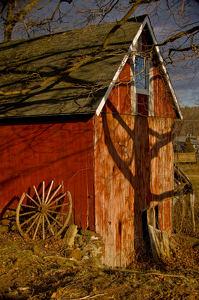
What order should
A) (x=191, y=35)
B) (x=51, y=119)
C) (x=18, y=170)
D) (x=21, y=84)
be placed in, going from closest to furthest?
(x=191, y=35) < (x=51, y=119) < (x=18, y=170) < (x=21, y=84)

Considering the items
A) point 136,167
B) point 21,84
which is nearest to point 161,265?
point 136,167

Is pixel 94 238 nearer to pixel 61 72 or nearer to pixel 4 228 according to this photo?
pixel 4 228

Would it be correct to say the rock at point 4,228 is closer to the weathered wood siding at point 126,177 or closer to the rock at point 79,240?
the rock at point 79,240

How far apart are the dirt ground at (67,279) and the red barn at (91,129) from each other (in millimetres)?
1683

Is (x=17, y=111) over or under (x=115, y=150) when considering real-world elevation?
over

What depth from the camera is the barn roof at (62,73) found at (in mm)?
7387

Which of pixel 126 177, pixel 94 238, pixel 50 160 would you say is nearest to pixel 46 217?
pixel 94 238

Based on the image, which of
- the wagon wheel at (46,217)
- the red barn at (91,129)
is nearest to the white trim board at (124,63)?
the red barn at (91,129)

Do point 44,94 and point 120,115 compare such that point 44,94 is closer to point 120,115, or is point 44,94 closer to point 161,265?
point 120,115

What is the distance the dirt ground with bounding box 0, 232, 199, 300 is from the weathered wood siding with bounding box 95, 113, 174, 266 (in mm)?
1840

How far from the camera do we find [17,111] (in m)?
8.05

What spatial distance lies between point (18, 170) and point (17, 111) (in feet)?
6.17

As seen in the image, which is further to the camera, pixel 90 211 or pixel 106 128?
pixel 106 128

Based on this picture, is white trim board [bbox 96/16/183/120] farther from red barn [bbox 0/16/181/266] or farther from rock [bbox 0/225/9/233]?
rock [bbox 0/225/9/233]
